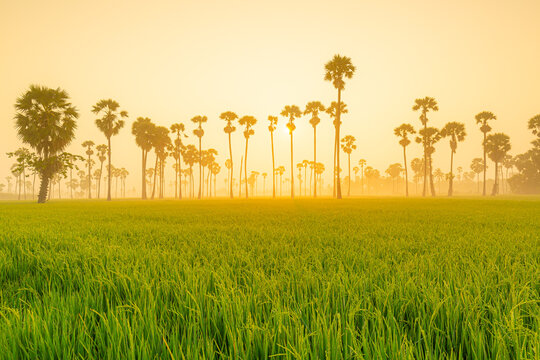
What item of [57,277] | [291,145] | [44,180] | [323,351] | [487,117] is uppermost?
[487,117]

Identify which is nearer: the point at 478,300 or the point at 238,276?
the point at 478,300

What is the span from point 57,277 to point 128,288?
4.48ft

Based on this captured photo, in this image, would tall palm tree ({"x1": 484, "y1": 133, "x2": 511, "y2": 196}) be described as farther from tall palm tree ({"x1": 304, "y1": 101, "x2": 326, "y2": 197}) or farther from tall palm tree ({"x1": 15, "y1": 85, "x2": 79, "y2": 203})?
tall palm tree ({"x1": 15, "y1": 85, "x2": 79, "y2": 203})

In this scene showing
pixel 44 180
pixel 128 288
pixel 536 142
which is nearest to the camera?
pixel 128 288

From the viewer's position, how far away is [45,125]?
30141 mm

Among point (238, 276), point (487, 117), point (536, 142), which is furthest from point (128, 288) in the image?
point (536, 142)

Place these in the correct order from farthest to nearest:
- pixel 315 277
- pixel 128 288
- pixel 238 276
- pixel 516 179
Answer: pixel 516 179 → pixel 238 276 → pixel 315 277 → pixel 128 288

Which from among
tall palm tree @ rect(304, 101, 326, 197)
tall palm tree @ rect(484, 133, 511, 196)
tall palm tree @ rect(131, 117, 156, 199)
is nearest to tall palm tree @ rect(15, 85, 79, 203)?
tall palm tree @ rect(131, 117, 156, 199)

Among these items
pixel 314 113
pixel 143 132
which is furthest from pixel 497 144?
pixel 143 132

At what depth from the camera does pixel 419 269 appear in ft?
9.89

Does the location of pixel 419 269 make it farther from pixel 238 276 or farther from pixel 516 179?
pixel 516 179

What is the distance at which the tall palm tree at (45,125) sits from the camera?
1160 inches

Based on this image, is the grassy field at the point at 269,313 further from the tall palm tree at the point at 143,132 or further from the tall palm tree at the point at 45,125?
the tall palm tree at the point at 143,132

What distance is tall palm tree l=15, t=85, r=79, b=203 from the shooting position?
29.5 m
